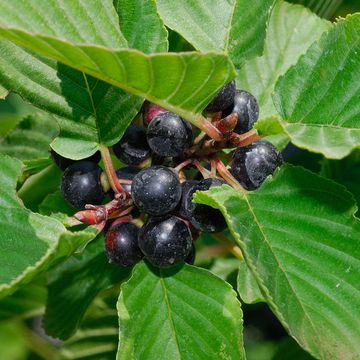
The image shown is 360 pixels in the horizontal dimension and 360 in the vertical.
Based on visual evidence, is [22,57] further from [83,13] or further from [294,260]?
[294,260]

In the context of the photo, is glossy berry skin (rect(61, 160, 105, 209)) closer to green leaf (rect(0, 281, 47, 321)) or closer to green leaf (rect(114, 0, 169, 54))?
green leaf (rect(114, 0, 169, 54))

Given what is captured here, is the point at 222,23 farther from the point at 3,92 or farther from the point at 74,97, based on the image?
the point at 3,92

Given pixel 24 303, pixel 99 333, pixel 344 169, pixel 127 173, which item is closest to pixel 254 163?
pixel 127 173

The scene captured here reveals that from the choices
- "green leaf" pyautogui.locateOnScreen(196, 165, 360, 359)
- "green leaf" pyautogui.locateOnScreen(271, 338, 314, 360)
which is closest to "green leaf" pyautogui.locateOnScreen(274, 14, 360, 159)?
"green leaf" pyautogui.locateOnScreen(196, 165, 360, 359)

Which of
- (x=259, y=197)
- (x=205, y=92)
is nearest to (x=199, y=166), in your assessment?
(x=259, y=197)

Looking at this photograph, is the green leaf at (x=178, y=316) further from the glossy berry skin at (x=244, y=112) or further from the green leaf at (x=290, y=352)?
the green leaf at (x=290, y=352)
